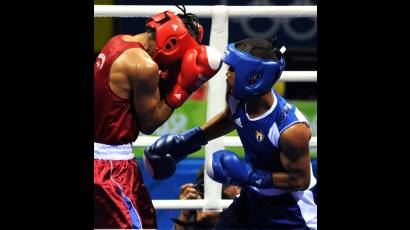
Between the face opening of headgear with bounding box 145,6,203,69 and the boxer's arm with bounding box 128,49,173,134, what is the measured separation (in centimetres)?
11

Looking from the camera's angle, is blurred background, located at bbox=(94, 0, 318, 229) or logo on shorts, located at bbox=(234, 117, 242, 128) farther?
blurred background, located at bbox=(94, 0, 318, 229)

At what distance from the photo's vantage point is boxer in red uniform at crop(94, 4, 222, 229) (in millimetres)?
4023

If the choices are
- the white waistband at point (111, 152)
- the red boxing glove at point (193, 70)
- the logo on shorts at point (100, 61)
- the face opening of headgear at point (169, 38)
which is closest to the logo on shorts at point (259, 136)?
the red boxing glove at point (193, 70)

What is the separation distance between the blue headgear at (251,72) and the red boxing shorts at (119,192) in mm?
686

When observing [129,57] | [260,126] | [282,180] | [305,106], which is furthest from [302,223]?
[305,106]

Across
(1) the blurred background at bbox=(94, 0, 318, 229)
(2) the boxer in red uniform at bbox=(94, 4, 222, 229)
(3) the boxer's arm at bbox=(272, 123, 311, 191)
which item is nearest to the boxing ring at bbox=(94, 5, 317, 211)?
(2) the boxer in red uniform at bbox=(94, 4, 222, 229)

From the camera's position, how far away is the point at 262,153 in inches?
160

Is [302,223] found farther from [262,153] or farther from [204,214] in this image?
[204,214]

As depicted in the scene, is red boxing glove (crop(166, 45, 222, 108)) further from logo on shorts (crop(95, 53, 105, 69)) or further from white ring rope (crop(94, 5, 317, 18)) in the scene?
white ring rope (crop(94, 5, 317, 18))

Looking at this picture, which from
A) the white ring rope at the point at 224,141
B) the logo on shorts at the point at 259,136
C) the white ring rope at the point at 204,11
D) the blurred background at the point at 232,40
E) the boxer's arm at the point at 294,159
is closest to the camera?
the boxer's arm at the point at 294,159

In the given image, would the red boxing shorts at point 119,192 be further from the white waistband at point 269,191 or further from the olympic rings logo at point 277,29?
the olympic rings logo at point 277,29

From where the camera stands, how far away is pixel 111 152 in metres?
4.12

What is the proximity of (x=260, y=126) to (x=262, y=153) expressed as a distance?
0.47 ft

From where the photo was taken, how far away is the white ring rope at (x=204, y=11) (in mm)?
4707
